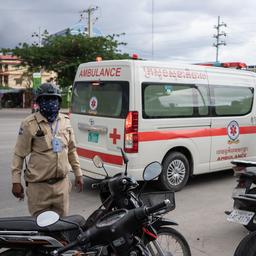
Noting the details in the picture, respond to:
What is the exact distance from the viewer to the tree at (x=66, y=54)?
33375mm

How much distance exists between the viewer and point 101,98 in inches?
299

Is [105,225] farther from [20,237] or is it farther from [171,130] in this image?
[171,130]

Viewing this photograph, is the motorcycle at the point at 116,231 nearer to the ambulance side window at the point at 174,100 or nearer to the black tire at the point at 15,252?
the black tire at the point at 15,252

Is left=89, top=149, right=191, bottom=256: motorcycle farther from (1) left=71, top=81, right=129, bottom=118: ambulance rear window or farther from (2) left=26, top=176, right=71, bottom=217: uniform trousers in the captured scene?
(1) left=71, top=81, right=129, bottom=118: ambulance rear window

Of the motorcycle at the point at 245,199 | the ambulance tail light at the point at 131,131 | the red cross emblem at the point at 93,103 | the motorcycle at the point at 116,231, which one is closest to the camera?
the motorcycle at the point at 116,231

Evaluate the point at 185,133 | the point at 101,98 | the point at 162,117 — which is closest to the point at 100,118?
the point at 101,98

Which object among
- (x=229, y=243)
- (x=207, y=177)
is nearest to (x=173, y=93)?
(x=207, y=177)

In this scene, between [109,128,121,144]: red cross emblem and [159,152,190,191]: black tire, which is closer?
[109,128,121,144]: red cross emblem

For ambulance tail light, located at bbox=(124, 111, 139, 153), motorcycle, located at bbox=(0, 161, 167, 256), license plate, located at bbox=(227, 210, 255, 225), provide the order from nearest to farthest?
1. motorcycle, located at bbox=(0, 161, 167, 256)
2. license plate, located at bbox=(227, 210, 255, 225)
3. ambulance tail light, located at bbox=(124, 111, 139, 153)

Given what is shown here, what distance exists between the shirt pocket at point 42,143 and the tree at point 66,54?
2914cm

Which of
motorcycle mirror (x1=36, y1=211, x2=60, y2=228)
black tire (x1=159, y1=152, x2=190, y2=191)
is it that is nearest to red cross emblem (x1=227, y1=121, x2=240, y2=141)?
black tire (x1=159, y1=152, x2=190, y2=191)

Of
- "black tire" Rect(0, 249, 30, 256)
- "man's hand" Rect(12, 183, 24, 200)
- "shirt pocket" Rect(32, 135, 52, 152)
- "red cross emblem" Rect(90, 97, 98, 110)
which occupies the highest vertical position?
"red cross emblem" Rect(90, 97, 98, 110)

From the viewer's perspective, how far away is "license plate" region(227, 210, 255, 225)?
4676 millimetres

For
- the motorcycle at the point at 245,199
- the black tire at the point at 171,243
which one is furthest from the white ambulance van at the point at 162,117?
the black tire at the point at 171,243
